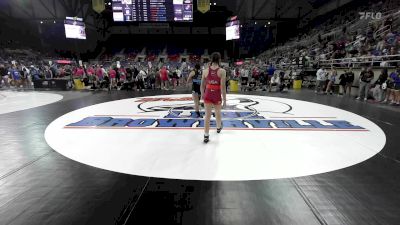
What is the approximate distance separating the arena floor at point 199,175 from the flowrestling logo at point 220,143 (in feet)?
0.06

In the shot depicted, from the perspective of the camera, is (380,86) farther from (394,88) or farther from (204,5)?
(204,5)

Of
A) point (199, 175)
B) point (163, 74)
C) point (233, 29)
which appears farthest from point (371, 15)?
point (199, 175)

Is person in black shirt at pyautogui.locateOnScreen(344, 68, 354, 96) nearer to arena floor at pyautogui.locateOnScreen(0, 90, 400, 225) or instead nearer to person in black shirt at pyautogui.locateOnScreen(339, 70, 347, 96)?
person in black shirt at pyautogui.locateOnScreen(339, 70, 347, 96)

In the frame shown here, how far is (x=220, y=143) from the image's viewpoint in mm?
4512

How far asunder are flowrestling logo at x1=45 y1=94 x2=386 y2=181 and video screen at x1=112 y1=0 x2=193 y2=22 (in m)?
14.3

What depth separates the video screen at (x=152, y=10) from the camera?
745 inches

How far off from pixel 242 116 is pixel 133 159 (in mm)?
3885

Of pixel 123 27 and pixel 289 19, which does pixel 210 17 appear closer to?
pixel 289 19

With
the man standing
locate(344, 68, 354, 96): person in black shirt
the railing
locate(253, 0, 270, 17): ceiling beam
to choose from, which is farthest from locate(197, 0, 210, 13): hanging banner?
locate(253, 0, 270, 17): ceiling beam

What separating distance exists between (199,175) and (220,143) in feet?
4.61

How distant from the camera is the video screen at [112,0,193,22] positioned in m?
18.9

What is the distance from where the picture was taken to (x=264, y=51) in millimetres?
34500

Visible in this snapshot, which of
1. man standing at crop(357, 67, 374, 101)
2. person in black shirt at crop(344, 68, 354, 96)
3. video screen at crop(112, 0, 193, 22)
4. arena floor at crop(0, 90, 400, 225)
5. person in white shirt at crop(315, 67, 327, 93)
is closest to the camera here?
arena floor at crop(0, 90, 400, 225)

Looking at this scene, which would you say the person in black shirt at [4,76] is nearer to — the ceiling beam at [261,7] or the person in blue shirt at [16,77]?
the person in blue shirt at [16,77]
